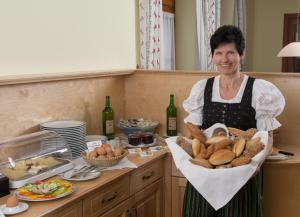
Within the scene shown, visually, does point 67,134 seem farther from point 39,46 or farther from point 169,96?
point 169,96

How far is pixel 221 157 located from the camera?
1.65m

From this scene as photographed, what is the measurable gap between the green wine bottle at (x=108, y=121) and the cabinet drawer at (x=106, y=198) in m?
0.62

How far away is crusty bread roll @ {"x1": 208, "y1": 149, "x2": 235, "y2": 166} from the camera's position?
5.37 feet

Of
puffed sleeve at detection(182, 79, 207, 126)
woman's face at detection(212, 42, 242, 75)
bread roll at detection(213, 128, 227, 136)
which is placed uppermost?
woman's face at detection(212, 42, 242, 75)

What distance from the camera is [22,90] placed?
2.02 metres

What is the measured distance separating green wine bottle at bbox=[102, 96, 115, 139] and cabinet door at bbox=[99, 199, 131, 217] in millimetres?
641

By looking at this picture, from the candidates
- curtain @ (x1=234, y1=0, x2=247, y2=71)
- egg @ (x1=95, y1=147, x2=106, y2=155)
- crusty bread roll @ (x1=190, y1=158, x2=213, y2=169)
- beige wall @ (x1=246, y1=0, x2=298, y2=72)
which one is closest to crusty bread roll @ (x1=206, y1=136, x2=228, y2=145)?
crusty bread roll @ (x1=190, y1=158, x2=213, y2=169)

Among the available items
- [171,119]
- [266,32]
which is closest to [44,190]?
[171,119]

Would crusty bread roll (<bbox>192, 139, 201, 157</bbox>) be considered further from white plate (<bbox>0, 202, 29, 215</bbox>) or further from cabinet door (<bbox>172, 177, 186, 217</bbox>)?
white plate (<bbox>0, 202, 29, 215</bbox>)

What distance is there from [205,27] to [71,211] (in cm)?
294

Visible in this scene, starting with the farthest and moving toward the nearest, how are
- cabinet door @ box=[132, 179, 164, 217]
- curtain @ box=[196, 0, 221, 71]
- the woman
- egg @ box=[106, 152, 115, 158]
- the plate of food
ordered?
curtain @ box=[196, 0, 221, 71], cabinet door @ box=[132, 179, 164, 217], egg @ box=[106, 152, 115, 158], the woman, the plate of food

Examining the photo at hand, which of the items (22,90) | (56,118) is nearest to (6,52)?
(22,90)

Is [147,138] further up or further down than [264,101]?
further down

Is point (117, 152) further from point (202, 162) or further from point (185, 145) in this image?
point (202, 162)
